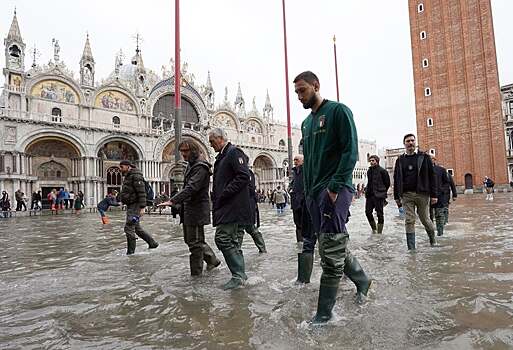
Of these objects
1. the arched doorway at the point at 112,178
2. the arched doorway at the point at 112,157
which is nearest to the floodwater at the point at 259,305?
the arched doorway at the point at 112,157

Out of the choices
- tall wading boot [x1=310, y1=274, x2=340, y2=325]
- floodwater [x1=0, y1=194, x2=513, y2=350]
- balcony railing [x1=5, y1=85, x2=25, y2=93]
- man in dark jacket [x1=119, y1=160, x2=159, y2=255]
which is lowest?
floodwater [x1=0, y1=194, x2=513, y2=350]

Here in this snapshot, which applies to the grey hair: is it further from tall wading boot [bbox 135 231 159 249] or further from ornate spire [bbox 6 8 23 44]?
ornate spire [bbox 6 8 23 44]

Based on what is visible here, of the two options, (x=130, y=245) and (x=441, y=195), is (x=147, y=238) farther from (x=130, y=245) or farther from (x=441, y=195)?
(x=441, y=195)

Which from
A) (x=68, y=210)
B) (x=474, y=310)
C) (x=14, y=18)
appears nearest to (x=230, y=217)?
(x=474, y=310)

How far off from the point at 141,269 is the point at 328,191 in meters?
3.39

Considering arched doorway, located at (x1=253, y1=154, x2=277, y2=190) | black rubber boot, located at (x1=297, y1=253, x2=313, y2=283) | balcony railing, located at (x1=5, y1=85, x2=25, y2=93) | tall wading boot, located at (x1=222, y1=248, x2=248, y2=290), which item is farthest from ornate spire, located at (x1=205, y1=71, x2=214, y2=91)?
black rubber boot, located at (x1=297, y1=253, x2=313, y2=283)

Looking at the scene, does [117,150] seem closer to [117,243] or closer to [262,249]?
[117,243]

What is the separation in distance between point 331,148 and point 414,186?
332 cm

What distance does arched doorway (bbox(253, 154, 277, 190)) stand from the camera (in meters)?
46.0

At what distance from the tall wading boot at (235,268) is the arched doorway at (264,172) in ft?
137

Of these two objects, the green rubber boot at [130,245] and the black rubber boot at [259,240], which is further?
the green rubber boot at [130,245]

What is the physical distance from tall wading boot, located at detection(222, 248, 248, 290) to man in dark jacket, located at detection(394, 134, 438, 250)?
117 inches

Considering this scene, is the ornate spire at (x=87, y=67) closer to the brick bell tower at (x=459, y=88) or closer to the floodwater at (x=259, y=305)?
the floodwater at (x=259, y=305)

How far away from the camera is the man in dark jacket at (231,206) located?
12.6 ft
